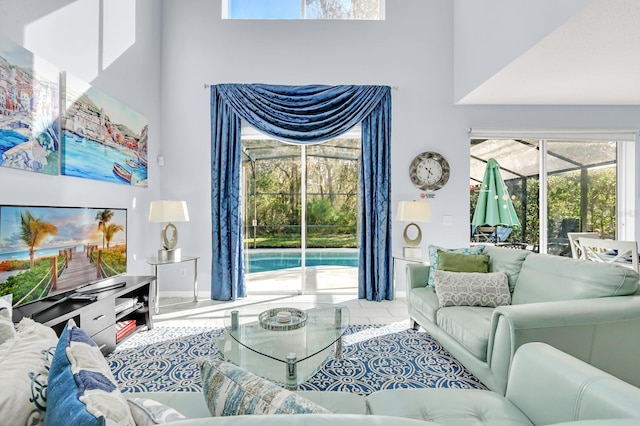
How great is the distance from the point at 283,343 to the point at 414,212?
2326 millimetres

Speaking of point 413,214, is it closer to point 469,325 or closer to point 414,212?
point 414,212

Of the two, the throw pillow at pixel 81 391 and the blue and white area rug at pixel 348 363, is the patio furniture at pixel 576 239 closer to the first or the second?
the blue and white area rug at pixel 348 363

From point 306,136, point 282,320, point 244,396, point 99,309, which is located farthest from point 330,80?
point 244,396

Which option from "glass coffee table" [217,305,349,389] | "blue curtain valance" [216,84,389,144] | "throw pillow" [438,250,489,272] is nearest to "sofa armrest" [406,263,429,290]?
"throw pillow" [438,250,489,272]

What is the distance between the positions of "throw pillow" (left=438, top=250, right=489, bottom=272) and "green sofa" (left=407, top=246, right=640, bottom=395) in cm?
30

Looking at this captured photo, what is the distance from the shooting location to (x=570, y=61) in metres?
2.88

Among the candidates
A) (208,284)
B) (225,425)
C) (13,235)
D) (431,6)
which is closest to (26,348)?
(225,425)

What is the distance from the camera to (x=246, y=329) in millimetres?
2211

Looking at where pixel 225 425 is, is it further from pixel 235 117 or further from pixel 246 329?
pixel 235 117

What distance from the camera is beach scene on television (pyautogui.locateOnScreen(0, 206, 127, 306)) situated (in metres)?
2.01

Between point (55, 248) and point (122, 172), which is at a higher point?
point (122, 172)

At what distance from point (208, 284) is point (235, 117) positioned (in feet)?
6.94

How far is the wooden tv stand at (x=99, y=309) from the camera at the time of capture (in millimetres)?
2044

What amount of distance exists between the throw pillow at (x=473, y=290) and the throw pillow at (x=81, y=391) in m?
2.23
